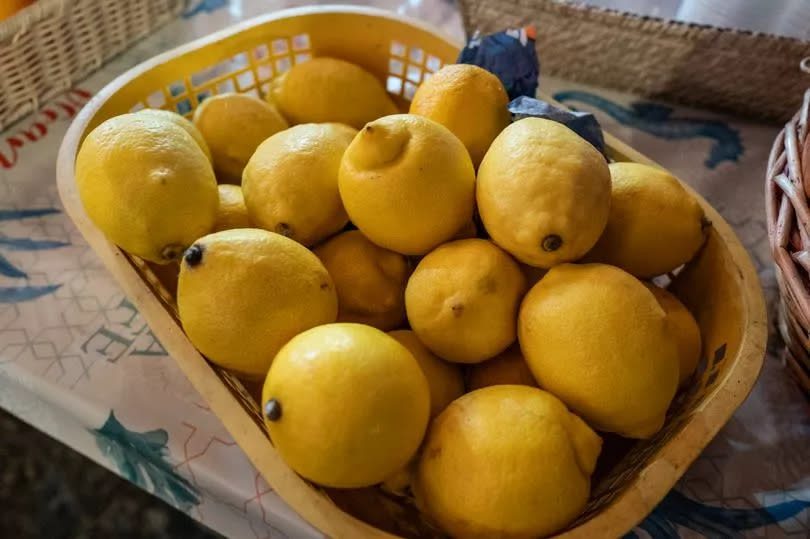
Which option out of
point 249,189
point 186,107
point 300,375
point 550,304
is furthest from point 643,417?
point 186,107

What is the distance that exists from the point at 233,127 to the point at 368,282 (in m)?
0.23

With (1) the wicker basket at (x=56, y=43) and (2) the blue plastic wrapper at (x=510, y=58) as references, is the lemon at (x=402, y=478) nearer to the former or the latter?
(2) the blue plastic wrapper at (x=510, y=58)

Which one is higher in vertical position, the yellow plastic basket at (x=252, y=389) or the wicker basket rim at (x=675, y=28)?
the wicker basket rim at (x=675, y=28)

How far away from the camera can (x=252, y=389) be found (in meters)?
0.49

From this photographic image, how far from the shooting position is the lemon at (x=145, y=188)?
0.47 meters

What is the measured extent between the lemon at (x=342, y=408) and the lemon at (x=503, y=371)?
11 cm

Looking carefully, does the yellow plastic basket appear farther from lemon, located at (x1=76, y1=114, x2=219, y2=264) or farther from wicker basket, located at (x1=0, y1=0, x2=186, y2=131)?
wicker basket, located at (x1=0, y1=0, x2=186, y2=131)

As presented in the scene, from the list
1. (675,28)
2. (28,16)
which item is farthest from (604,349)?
(28,16)

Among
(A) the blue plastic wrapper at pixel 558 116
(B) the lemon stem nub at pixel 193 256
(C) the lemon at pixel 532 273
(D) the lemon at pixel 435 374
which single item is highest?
(A) the blue plastic wrapper at pixel 558 116

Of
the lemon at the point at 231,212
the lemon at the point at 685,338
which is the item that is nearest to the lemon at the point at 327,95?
the lemon at the point at 231,212

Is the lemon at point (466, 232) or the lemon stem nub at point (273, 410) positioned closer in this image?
the lemon stem nub at point (273, 410)

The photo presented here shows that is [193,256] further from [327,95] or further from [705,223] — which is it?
[705,223]

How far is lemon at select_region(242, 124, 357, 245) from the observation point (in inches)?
19.9

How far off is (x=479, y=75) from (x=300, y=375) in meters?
0.33
